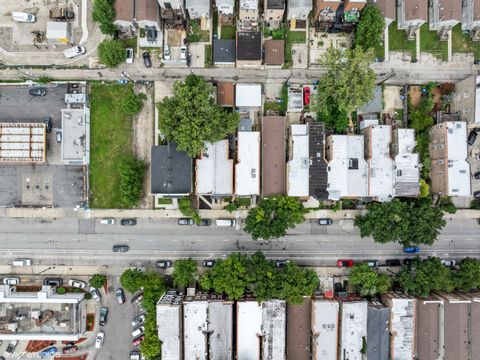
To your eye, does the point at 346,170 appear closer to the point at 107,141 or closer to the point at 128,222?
the point at 128,222

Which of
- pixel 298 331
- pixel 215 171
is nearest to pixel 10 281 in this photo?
pixel 215 171

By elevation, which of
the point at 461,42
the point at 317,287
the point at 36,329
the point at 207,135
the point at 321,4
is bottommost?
the point at 36,329

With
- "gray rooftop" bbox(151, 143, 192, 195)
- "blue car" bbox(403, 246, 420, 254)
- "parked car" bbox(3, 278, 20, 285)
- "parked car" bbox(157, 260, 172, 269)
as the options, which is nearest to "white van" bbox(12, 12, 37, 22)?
"gray rooftop" bbox(151, 143, 192, 195)

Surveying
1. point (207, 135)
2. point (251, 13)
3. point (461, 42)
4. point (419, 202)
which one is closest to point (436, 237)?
point (419, 202)

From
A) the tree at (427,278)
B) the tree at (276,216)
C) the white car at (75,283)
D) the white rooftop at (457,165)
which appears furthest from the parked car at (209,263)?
the white rooftop at (457,165)

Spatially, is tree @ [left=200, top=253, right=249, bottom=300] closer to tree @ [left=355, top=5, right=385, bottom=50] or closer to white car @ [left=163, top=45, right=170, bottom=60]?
white car @ [left=163, top=45, right=170, bottom=60]

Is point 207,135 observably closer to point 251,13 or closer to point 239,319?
point 251,13
